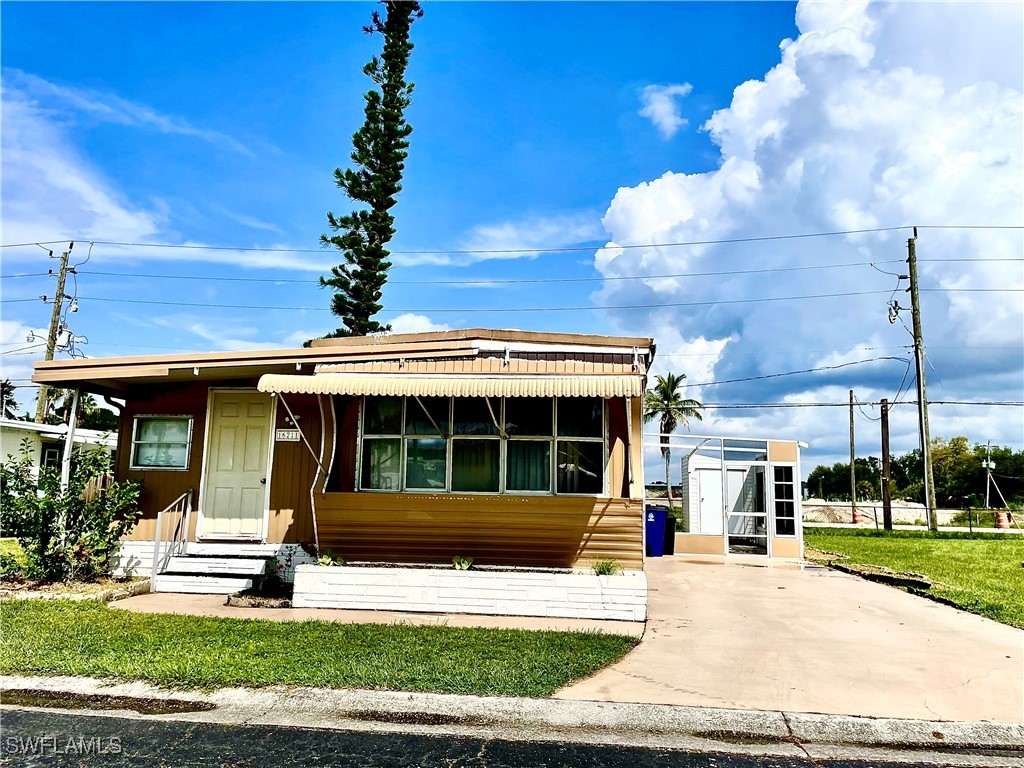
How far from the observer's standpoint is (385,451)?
892 centimetres

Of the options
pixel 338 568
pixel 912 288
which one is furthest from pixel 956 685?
pixel 912 288

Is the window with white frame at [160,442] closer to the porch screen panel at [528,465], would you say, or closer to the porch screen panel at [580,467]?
the porch screen panel at [528,465]

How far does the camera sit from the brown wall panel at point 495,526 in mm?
8195

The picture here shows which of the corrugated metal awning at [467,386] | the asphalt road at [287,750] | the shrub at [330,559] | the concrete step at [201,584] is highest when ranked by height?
the corrugated metal awning at [467,386]

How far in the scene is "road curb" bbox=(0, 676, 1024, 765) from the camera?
4.29m

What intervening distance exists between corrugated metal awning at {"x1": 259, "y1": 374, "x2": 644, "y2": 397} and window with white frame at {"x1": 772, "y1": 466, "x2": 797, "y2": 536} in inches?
319

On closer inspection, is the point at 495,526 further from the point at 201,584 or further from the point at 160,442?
the point at 160,442

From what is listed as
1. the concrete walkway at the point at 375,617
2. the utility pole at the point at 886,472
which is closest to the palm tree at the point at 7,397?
the concrete walkway at the point at 375,617

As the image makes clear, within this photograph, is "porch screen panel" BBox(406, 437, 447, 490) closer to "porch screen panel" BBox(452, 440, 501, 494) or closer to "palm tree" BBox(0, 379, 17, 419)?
"porch screen panel" BBox(452, 440, 501, 494)

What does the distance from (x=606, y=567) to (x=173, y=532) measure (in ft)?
19.3

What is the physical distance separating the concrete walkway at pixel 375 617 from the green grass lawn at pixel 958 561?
188 inches

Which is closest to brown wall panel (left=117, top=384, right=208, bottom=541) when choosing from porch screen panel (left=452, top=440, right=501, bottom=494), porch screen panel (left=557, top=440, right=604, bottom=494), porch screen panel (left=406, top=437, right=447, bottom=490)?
porch screen panel (left=406, top=437, right=447, bottom=490)

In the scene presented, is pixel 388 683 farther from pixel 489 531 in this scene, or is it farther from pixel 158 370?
pixel 158 370

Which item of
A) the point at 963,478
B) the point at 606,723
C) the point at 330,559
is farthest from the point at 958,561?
the point at 963,478
